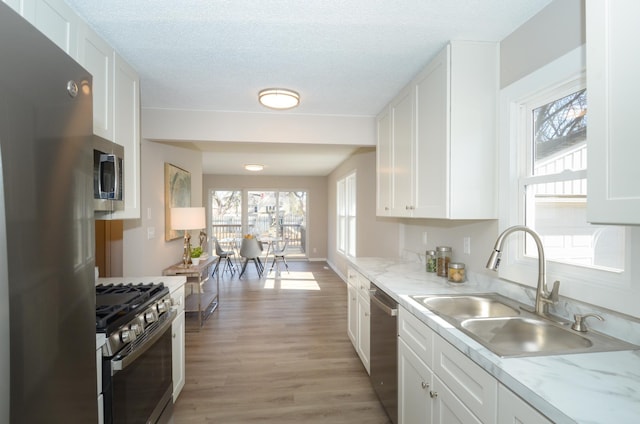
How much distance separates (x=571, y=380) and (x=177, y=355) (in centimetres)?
229

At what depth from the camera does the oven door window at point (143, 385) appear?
55.0 inches

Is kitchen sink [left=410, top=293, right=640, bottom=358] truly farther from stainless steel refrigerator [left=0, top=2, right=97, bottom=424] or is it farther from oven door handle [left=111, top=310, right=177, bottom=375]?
oven door handle [left=111, top=310, right=177, bottom=375]

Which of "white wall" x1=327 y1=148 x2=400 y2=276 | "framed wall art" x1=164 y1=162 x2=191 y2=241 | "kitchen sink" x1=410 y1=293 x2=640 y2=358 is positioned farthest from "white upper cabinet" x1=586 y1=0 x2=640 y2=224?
"framed wall art" x1=164 y1=162 x2=191 y2=241

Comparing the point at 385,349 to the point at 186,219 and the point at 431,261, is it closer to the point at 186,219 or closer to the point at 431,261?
the point at 431,261

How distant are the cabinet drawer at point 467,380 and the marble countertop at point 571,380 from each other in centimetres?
4

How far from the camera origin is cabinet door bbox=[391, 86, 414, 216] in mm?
2348

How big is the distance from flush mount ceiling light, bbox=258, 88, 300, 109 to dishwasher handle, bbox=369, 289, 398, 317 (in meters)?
1.66

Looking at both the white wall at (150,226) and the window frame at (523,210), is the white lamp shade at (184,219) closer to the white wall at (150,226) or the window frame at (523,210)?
the white wall at (150,226)

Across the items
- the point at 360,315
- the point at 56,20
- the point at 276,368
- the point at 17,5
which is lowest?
the point at 276,368

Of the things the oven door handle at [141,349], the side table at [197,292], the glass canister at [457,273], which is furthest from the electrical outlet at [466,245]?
the side table at [197,292]

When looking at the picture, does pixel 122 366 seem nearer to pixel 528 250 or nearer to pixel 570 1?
pixel 528 250

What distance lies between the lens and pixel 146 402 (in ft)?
5.36

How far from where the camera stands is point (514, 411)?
94 cm

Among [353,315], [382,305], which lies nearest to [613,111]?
[382,305]
